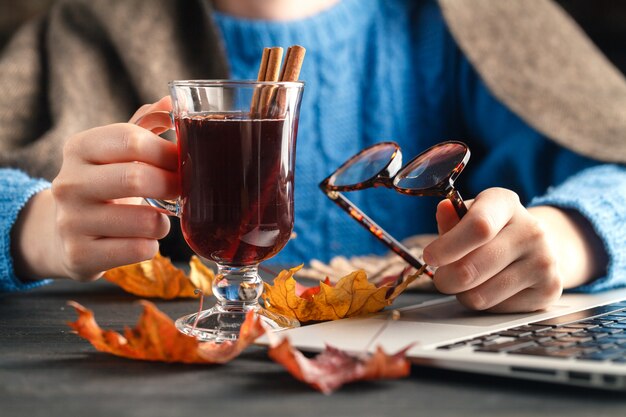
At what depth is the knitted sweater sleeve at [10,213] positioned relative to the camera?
1.10 metres

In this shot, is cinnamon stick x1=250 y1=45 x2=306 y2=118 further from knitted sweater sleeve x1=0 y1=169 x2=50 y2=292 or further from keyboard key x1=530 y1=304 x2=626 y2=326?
knitted sweater sleeve x1=0 y1=169 x2=50 y2=292

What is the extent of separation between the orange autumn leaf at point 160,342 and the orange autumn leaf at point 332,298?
0.14 metres

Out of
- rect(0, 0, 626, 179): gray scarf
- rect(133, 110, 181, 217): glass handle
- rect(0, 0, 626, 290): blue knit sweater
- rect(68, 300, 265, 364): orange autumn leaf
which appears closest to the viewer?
rect(68, 300, 265, 364): orange autumn leaf

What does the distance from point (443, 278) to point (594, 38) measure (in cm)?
141

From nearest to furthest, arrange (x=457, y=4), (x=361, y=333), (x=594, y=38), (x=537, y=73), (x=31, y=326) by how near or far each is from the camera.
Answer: (x=361, y=333) → (x=31, y=326) → (x=537, y=73) → (x=457, y=4) → (x=594, y=38)

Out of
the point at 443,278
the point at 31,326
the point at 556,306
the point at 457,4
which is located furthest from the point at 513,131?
the point at 31,326

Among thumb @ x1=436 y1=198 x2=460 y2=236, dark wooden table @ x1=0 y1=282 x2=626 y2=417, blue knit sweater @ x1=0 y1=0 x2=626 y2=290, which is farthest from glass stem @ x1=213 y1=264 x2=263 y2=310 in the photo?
blue knit sweater @ x1=0 y1=0 x2=626 y2=290

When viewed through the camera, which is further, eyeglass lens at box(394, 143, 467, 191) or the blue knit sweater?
the blue knit sweater

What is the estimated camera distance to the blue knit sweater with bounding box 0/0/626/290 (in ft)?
5.68

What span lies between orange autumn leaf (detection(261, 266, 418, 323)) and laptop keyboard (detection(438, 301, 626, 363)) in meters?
0.15

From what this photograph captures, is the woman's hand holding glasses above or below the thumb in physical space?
below

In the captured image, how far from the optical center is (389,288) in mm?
911

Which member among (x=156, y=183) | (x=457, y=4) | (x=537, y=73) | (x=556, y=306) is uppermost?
(x=457, y=4)

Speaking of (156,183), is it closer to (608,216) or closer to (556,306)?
(556,306)
